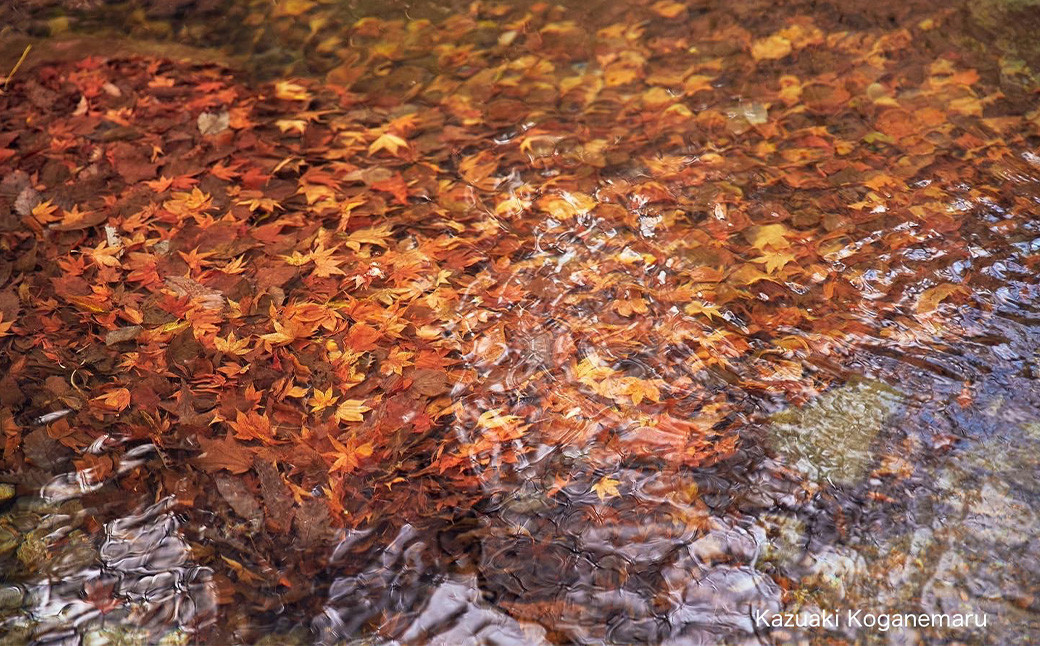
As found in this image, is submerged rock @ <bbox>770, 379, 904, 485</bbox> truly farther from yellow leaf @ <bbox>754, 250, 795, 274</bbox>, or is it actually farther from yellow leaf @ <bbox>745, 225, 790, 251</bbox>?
yellow leaf @ <bbox>745, 225, 790, 251</bbox>

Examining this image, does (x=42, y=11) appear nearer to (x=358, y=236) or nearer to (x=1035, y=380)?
(x=358, y=236)

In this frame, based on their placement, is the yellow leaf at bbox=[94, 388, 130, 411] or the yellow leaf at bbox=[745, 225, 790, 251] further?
the yellow leaf at bbox=[745, 225, 790, 251]

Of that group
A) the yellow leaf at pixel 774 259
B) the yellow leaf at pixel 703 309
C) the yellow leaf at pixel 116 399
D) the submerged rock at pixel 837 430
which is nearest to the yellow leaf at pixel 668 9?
A: the yellow leaf at pixel 774 259

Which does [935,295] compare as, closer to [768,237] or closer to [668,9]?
[768,237]

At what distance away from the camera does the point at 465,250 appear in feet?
9.98

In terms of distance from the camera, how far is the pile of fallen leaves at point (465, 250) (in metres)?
2.46

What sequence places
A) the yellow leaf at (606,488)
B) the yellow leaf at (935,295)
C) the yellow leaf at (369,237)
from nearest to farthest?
the yellow leaf at (606,488)
the yellow leaf at (935,295)
the yellow leaf at (369,237)

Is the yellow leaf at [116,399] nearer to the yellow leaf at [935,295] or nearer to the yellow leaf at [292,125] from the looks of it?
the yellow leaf at [292,125]

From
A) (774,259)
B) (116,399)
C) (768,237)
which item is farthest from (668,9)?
(116,399)

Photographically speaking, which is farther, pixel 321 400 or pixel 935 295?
pixel 935 295

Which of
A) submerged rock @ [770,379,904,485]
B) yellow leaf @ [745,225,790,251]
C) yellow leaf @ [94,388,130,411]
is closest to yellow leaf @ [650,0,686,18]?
yellow leaf @ [745,225,790,251]

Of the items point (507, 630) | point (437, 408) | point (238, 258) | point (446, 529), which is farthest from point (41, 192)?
point (507, 630)

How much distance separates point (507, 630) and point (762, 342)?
1331mm

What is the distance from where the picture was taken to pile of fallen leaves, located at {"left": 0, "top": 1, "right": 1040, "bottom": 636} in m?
2.46
